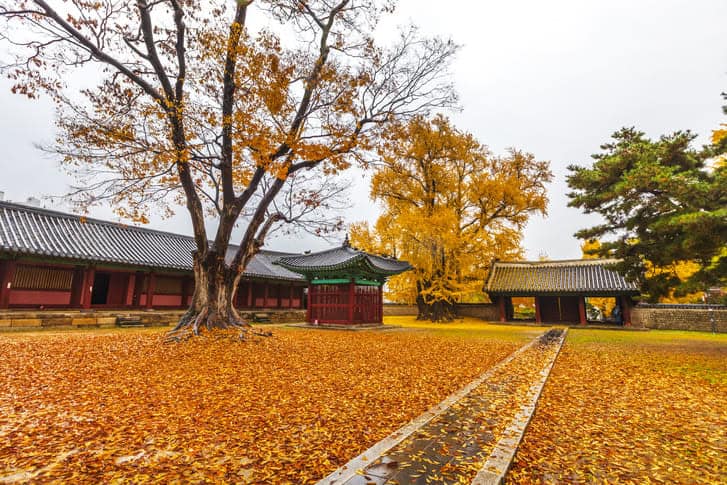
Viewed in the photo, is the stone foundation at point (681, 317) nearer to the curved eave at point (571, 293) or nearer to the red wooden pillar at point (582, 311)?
the curved eave at point (571, 293)

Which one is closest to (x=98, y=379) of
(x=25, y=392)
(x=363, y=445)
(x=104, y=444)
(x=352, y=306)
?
(x=25, y=392)

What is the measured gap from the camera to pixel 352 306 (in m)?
17.8

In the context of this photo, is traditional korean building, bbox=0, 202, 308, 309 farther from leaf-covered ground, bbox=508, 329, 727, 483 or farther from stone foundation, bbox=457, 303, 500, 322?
leaf-covered ground, bbox=508, 329, 727, 483

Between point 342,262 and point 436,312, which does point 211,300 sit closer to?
point 342,262

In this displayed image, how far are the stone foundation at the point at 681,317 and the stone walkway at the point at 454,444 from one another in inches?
869

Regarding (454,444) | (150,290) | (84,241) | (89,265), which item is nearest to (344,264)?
(150,290)

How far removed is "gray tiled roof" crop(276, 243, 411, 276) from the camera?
17.1 metres

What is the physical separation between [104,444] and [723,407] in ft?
25.5

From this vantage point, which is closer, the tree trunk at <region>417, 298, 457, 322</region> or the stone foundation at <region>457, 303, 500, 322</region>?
the tree trunk at <region>417, 298, 457, 322</region>

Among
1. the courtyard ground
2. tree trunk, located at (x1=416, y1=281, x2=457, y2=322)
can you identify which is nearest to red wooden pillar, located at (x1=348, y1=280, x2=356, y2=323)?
tree trunk, located at (x1=416, y1=281, x2=457, y2=322)

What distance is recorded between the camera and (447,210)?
21.4 m

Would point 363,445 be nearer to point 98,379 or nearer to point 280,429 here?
point 280,429

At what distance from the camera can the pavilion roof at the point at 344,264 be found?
17203 mm

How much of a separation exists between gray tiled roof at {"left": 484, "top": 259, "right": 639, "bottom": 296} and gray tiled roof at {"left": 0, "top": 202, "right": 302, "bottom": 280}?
690 inches
